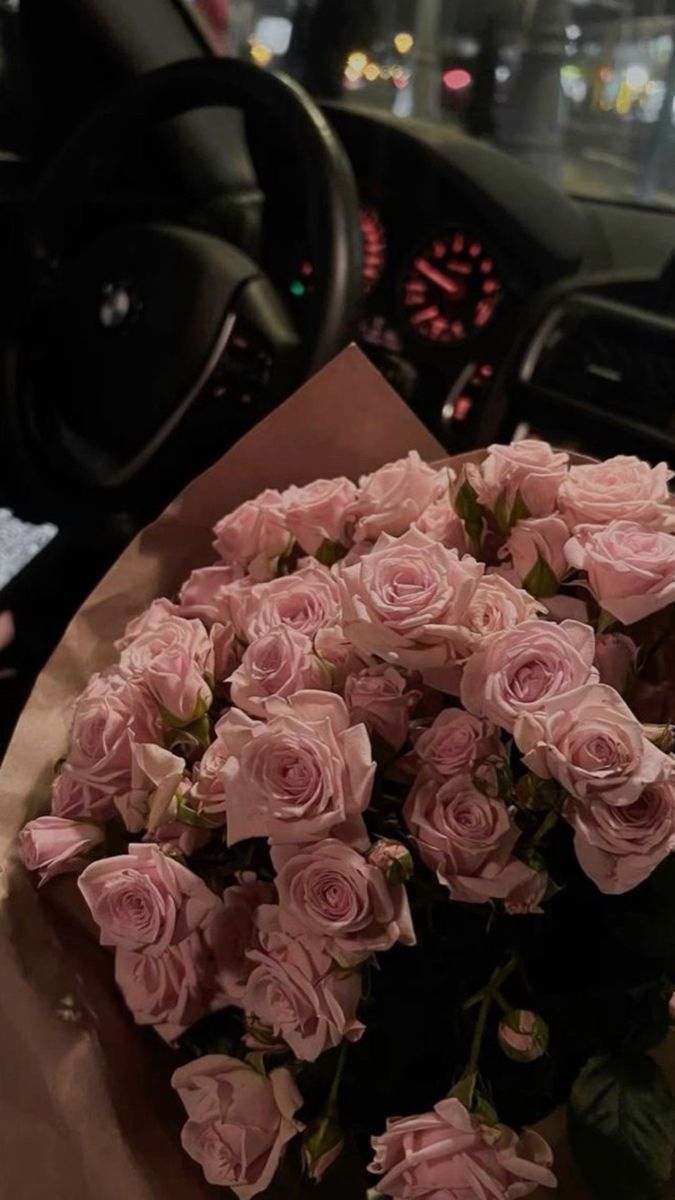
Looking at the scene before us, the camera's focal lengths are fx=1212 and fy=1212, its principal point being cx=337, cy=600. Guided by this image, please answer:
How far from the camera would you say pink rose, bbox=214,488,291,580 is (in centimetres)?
73

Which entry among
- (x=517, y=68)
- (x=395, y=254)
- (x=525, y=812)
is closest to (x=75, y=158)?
(x=525, y=812)

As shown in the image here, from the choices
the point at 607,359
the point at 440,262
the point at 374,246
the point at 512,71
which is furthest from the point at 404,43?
the point at 607,359

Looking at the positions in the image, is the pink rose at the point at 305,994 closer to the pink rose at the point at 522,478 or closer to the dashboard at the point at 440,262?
the pink rose at the point at 522,478

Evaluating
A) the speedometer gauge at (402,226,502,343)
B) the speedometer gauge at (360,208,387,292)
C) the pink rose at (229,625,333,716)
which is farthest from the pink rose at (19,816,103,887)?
the speedometer gauge at (360,208,387,292)

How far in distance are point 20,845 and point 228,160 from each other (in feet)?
3.73

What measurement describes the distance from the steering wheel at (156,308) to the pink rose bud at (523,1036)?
687mm

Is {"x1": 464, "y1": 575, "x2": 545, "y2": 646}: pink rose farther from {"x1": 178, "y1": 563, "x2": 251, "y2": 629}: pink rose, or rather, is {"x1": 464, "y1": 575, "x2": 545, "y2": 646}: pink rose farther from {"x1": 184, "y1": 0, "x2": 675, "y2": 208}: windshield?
{"x1": 184, "y1": 0, "x2": 675, "y2": 208}: windshield

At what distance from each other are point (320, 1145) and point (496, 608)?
260mm

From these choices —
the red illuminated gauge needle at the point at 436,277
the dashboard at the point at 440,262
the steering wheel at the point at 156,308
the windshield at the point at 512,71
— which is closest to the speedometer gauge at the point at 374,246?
the dashboard at the point at 440,262

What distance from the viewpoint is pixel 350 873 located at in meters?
0.52

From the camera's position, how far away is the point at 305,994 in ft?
1.76

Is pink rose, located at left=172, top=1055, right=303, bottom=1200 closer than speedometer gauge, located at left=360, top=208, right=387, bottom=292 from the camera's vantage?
Yes

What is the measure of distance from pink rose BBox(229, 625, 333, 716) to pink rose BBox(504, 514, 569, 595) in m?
0.12

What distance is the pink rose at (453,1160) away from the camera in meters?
0.52
